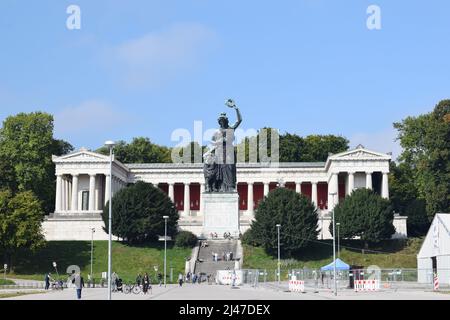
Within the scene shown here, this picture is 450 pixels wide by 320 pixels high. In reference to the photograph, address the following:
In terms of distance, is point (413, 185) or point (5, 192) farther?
point (413, 185)

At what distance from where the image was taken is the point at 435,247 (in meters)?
65.0

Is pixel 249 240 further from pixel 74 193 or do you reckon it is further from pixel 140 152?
pixel 140 152

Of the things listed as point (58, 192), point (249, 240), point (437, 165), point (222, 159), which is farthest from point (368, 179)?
point (222, 159)

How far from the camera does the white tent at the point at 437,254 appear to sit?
59.2 m

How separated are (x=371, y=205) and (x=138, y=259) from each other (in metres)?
29.0

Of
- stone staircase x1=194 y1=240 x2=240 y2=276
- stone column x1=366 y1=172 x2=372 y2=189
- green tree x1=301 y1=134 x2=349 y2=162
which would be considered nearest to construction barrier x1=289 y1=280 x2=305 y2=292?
stone staircase x1=194 y1=240 x2=240 y2=276

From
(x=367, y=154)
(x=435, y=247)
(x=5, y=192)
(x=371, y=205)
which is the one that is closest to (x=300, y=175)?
(x=367, y=154)

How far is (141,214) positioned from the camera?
9462cm

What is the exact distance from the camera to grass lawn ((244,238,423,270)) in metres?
84.4

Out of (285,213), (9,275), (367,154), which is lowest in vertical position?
(9,275)

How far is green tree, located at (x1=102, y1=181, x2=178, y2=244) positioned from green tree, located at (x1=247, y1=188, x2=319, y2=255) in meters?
11.4

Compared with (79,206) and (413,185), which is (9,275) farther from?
(413,185)

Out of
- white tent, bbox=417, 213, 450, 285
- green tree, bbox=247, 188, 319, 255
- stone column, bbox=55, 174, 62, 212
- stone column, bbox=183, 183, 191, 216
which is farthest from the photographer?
stone column, bbox=183, 183, 191, 216

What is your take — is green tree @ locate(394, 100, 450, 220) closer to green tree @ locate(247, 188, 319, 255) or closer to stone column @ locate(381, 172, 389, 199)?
stone column @ locate(381, 172, 389, 199)
